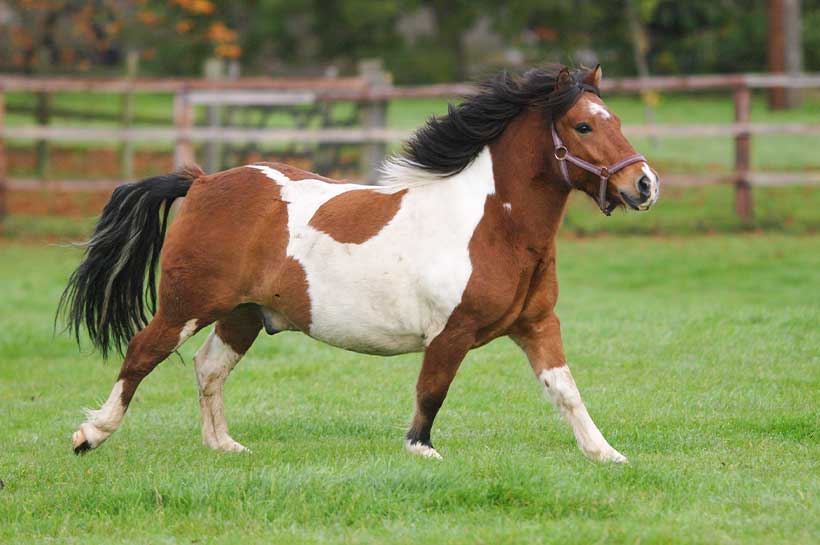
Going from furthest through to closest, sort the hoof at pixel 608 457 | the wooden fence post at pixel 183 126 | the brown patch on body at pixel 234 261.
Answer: the wooden fence post at pixel 183 126, the brown patch on body at pixel 234 261, the hoof at pixel 608 457

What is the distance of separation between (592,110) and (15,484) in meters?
3.33

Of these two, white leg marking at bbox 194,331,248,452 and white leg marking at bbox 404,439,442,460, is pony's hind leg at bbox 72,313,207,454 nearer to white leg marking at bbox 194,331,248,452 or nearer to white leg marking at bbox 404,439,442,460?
white leg marking at bbox 194,331,248,452

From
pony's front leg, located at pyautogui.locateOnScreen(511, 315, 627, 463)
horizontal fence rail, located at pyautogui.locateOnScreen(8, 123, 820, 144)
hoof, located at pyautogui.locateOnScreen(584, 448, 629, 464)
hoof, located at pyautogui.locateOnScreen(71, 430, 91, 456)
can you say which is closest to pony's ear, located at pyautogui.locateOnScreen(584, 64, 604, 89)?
pony's front leg, located at pyautogui.locateOnScreen(511, 315, 627, 463)

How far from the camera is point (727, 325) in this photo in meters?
9.72

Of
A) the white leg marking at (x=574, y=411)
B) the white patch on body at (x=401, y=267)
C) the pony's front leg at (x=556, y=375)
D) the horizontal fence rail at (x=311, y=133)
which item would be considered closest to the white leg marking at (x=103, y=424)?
the white patch on body at (x=401, y=267)

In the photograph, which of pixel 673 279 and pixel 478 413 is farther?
pixel 673 279

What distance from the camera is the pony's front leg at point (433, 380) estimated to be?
19.3 ft

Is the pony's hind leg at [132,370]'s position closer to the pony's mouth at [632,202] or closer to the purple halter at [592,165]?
the purple halter at [592,165]

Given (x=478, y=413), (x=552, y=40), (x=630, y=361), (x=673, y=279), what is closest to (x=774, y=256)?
(x=673, y=279)

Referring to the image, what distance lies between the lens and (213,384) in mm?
6715

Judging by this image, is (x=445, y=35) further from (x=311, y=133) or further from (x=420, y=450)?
(x=420, y=450)

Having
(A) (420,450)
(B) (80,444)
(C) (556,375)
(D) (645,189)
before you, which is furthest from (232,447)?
(D) (645,189)

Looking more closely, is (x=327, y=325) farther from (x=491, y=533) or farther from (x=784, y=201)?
(x=784, y=201)

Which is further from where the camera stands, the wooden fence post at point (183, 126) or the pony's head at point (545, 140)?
the wooden fence post at point (183, 126)
